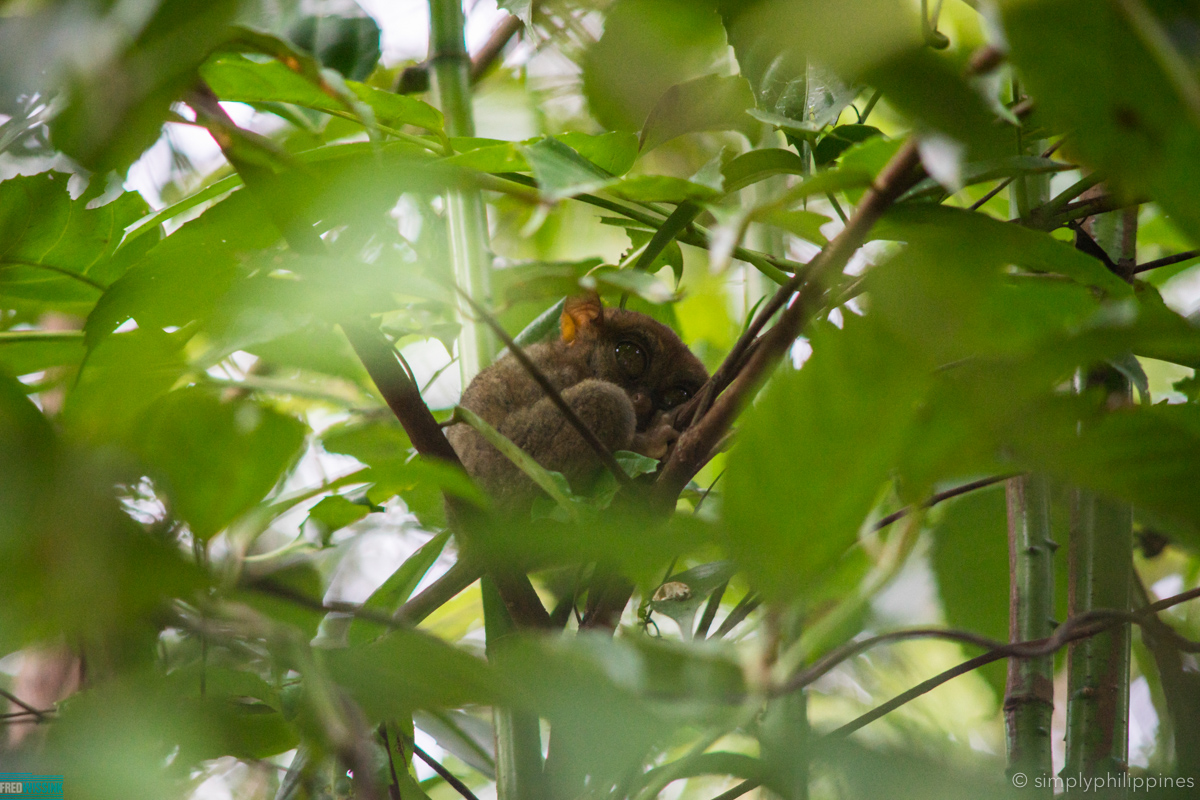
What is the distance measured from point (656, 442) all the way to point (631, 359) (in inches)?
22.2

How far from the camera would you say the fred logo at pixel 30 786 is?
0.45m

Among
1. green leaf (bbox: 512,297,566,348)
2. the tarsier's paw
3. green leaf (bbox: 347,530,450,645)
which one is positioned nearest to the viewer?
green leaf (bbox: 347,530,450,645)

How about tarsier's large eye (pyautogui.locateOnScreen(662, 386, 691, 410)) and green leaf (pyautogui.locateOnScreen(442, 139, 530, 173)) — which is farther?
tarsier's large eye (pyautogui.locateOnScreen(662, 386, 691, 410))

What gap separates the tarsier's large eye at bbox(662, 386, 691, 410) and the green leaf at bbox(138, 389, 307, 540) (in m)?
2.05

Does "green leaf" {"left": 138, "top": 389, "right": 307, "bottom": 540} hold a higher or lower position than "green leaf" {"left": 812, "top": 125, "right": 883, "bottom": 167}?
lower

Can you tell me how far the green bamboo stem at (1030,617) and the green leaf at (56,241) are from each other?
1084 mm

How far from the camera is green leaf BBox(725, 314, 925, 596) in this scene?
14.4 inches

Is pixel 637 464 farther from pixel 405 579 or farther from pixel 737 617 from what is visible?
pixel 405 579

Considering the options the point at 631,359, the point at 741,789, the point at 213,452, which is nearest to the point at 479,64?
the point at 631,359

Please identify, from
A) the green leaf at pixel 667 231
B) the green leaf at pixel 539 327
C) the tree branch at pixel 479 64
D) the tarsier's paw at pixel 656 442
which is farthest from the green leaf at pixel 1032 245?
the tarsier's paw at pixel 656 442

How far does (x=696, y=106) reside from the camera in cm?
104

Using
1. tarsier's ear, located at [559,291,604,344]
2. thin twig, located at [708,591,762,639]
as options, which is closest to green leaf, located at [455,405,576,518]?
thin twig, located at [708,591,762,639]

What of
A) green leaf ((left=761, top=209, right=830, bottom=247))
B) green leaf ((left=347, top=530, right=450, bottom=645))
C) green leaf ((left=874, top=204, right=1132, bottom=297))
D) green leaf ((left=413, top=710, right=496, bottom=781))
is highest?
green leaf ((left=874, top=204, right=1132, bottom=297))

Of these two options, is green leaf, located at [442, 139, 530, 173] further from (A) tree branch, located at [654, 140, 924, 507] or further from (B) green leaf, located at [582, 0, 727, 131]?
(A) tree branch, located at [654, 140, 924, 507]
